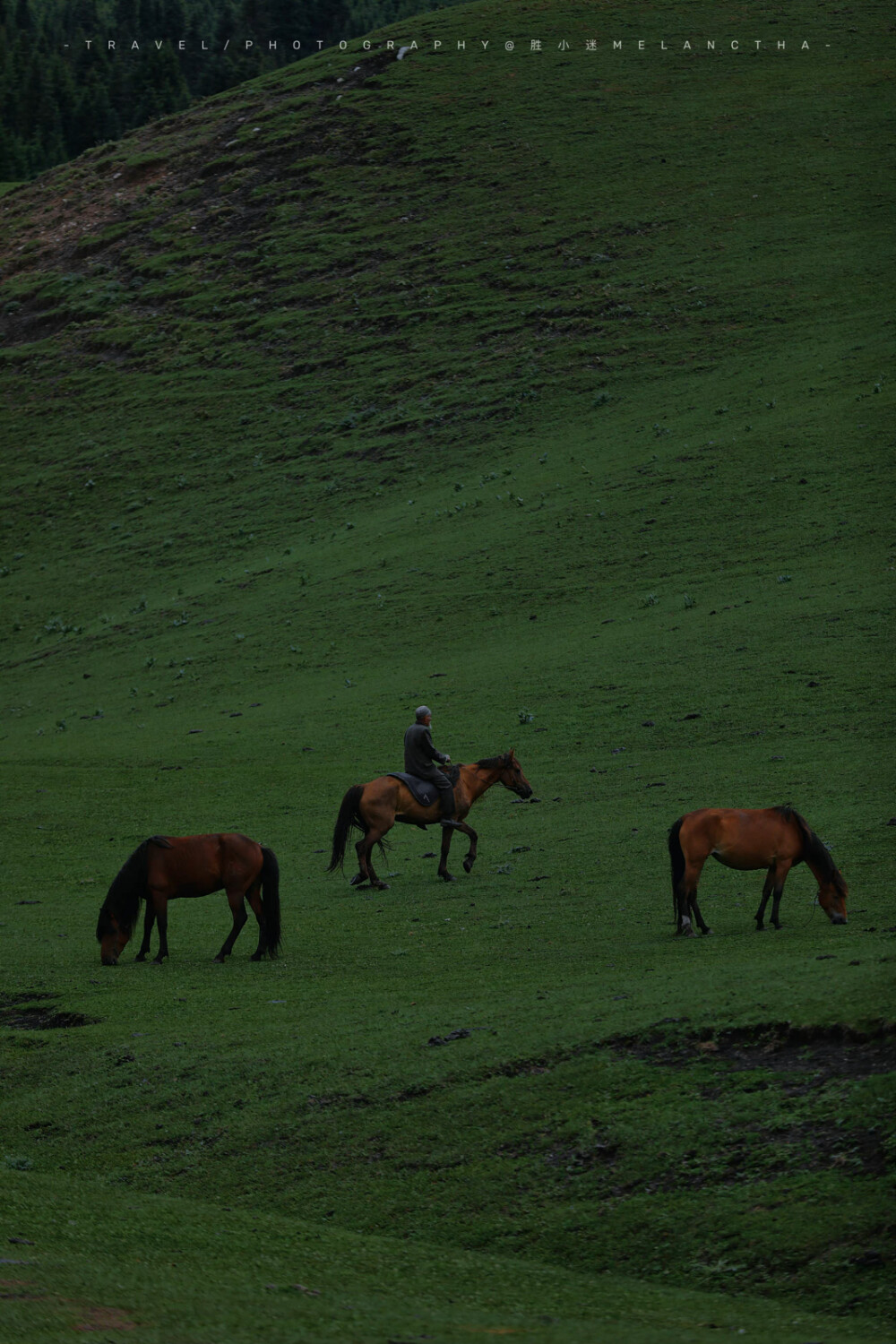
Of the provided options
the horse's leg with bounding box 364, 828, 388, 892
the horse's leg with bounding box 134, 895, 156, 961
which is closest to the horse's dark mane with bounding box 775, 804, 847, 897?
the horse's leg with bounding box 364, 828, 388, 892

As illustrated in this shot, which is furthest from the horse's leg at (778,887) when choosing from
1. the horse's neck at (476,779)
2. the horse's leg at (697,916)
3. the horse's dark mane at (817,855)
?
the horse's neck at (476,779)

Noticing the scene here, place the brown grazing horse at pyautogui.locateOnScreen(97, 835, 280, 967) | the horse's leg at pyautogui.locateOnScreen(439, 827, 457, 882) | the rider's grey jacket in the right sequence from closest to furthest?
the brown grazing horse at pyautogui.locateOnScreen(97, 835, 280, 967), the rider's grey jacket, the horse's leg at pyautogui.locateOnScreen(439, 827, 457, 882)

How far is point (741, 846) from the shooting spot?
16.3 m

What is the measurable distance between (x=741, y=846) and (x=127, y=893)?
309 inches

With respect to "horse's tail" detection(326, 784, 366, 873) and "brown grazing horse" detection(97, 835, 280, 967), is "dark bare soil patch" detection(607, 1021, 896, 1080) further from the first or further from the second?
"horse's tail" detection(326, 784, 366, 873)

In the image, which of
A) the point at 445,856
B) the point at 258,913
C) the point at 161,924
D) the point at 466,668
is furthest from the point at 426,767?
the point at 466,668

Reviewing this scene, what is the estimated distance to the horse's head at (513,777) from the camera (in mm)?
22716

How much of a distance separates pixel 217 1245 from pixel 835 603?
97.9ft

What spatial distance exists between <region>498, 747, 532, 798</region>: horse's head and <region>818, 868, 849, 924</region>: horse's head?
23.8 ft

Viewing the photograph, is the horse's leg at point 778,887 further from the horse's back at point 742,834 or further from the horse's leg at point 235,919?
the horse's leg at point 235,919

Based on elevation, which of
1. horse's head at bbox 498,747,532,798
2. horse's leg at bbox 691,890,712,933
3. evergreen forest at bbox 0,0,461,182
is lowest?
horse's leg at bbox 691,890,712,933

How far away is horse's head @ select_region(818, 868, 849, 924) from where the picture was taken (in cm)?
1605

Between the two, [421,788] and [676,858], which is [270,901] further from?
[676,858]

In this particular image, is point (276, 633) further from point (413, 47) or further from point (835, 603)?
point (413, 47)
